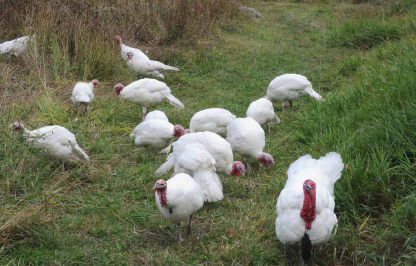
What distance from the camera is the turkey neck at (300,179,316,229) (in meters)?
3.50

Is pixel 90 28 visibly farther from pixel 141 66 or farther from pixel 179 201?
pixel 179 201

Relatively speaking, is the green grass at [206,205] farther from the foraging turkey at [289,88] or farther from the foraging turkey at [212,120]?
the foraging turkey at [212,120]

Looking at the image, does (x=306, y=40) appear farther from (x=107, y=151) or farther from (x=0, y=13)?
(x=107, y=151)

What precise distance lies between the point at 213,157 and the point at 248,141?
0.70 metres

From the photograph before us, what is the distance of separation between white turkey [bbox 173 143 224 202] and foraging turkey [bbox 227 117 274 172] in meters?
0.87

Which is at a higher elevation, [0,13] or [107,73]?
[0,13]

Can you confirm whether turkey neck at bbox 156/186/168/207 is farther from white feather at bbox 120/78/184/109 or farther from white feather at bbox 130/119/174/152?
white feather at bbox 120/78/184/109

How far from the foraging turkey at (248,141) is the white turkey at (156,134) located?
648mm

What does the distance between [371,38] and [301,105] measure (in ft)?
13.0

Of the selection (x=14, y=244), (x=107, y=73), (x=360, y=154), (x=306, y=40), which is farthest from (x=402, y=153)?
(x=306, y=40)

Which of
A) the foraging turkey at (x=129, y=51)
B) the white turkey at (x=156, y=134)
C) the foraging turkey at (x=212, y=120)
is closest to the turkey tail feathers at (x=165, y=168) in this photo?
the white turkey at (x=156, y=134)

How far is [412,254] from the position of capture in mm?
3609

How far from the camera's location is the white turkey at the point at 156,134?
6027mm

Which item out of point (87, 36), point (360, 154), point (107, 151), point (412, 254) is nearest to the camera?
point (412, 254)
